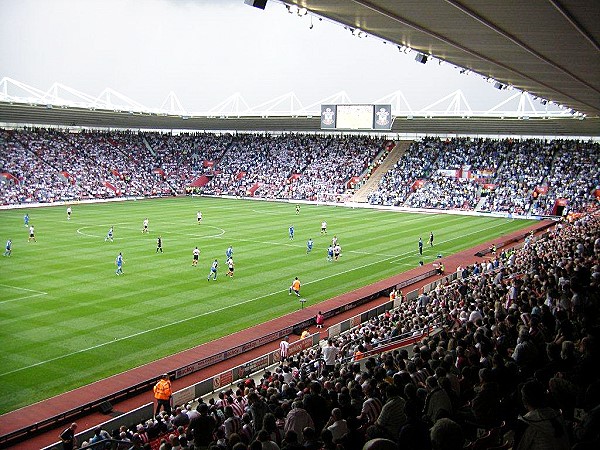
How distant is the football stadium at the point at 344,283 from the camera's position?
800 cm

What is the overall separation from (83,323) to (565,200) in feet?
182

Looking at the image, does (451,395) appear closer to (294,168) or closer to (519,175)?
(519,175)

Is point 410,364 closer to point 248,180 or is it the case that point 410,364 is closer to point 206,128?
point 248,180

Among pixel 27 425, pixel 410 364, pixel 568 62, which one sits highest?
pixel 568 62

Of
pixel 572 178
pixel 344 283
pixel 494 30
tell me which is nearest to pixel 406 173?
pixel 572 178

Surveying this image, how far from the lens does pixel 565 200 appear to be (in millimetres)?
65438

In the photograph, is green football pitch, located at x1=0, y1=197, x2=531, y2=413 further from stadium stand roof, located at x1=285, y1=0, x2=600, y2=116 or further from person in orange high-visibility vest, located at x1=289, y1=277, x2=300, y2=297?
stadium stand roof, located at x1=285, y1=0, x2=600, y2=116

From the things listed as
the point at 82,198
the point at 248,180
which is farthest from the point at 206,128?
the point at 82,198

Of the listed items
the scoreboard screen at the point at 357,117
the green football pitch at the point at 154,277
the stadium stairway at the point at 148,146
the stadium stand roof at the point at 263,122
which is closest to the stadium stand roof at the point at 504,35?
the green football pitch at the point at 154,277

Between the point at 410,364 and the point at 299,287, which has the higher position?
the point at 410,364

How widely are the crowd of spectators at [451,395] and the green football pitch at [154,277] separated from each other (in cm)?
692

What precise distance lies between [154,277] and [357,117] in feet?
155

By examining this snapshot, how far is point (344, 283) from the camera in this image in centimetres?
3133

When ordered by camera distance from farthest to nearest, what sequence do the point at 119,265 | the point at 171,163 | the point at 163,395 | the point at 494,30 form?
the point at 171,163, the point at 119,265, the point at 494,30, the point at 163,395
